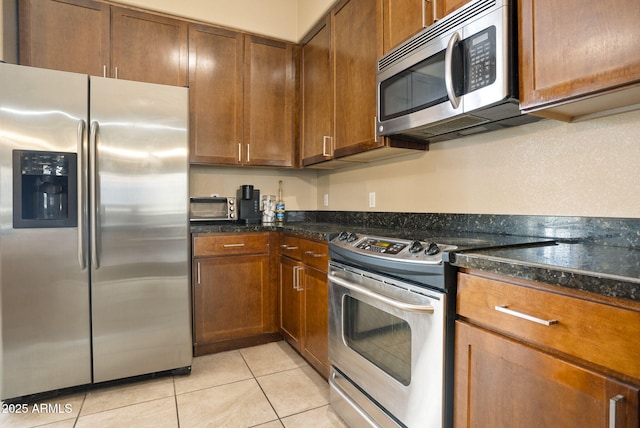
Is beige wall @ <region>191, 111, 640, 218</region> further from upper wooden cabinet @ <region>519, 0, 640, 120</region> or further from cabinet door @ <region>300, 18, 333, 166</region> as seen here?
cabinet door @ <region>300, 18, 333, 166</region>

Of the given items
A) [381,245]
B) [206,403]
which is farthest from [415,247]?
[206,403]

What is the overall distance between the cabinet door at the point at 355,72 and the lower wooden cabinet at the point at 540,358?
3.88ft

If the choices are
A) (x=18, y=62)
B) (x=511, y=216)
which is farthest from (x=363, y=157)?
(x=18, y=62)

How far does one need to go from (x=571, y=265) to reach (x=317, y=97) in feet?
6.97

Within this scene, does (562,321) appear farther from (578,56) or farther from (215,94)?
(215,94)

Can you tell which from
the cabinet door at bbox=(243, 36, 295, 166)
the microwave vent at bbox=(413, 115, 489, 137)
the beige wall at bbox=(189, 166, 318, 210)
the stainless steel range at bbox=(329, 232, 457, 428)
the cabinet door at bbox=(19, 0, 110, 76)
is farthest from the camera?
the beige wall at bbox=(189, 166, 318, 210)

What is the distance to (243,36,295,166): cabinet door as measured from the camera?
2736 millimetres

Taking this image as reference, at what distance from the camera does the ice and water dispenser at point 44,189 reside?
1.76 m

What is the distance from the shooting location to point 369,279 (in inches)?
56.9

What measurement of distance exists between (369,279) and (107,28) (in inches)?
95.2

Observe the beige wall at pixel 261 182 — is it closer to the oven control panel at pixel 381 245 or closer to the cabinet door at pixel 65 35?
the cabinet door at pixel 65 35

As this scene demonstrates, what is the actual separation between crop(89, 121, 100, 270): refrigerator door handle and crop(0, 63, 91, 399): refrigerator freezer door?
45mm

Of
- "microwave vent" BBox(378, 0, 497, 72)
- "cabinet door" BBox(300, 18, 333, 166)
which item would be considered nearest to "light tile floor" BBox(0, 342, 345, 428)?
Result: "cabinet door" BBox(300, 18, 333, 166)

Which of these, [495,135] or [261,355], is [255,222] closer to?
[261,355]
